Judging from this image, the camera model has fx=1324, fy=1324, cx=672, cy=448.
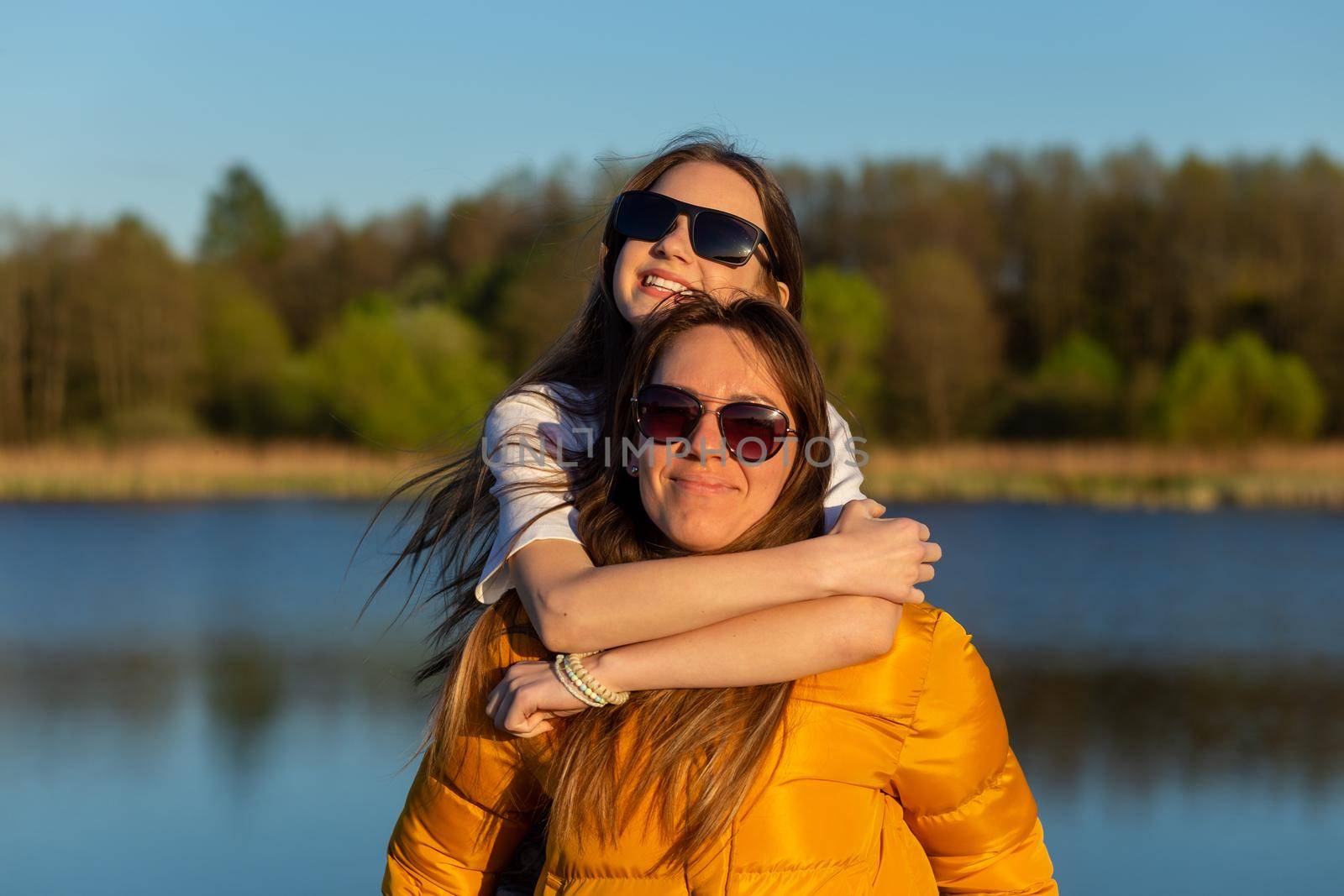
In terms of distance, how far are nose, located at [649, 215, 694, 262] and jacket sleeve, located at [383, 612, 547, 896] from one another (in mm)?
736

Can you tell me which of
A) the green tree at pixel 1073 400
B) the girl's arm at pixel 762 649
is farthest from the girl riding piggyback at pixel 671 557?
the green tree at pixel 1073 400

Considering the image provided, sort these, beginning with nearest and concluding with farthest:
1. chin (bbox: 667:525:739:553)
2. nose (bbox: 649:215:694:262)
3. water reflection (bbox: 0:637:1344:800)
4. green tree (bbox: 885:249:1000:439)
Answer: chin (bbox: 667:525:739:553) → nose (bbox: 649:215:694:262) → water reflection (bbox: 0:637:1344:800) → green tree (bbox: 885:249:1000:439)

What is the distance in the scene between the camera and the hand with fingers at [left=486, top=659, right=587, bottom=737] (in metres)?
1.73

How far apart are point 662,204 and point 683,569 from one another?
0.79m

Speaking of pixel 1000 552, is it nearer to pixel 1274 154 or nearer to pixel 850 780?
pixel 850 780

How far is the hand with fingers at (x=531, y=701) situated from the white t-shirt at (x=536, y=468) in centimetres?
19

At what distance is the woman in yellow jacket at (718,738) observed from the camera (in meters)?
1.69

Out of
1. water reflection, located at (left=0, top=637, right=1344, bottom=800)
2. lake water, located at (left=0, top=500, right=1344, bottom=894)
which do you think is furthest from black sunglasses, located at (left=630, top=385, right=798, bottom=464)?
water reflection, located at (left=0, top=637, right=1344, bottom=800)

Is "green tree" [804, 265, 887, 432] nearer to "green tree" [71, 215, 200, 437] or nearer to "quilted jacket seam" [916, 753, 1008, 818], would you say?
"green tree" [71, 215, 200, 437]

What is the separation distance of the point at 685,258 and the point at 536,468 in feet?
1.46

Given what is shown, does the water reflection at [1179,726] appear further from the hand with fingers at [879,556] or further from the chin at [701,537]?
the chin at [701,537]

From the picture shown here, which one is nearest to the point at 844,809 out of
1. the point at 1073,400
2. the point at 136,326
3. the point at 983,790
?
the point at 983,790

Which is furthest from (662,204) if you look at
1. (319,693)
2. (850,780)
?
(319,693)

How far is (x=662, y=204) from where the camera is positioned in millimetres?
2254
